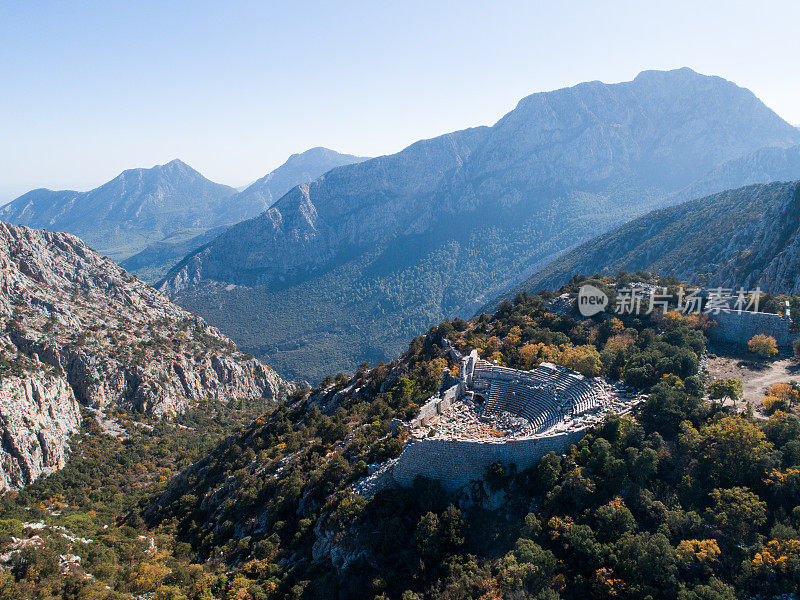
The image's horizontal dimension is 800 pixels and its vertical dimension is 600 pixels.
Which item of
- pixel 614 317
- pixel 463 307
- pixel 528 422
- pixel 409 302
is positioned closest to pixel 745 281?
pixel 614 317

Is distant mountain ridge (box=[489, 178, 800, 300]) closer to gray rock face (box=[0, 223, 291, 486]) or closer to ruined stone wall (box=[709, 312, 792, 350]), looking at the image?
ruined stone wall (box=[709, 312, 792, 350])

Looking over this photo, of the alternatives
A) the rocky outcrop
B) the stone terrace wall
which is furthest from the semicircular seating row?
the rocky outcrop

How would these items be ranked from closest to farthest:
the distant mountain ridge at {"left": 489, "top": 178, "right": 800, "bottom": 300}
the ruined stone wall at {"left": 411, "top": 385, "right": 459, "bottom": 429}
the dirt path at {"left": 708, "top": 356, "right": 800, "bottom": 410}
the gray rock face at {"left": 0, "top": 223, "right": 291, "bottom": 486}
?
the ruined stone wall at {"left": 411, "top": 385, "right": 459, "bottom": 429} < the dirt path at {"left": 708, "top": 356, "right": 800, "bottom": 410} < the gray rock face at {"left": 0, "top": 223, "right": 291, "bottom": 486} < the distant mountain ridge at {"left": 489, "top": 178, "right": 800, "bottom": 300}

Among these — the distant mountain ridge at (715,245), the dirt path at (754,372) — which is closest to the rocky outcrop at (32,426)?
the dirt path at (754,372)

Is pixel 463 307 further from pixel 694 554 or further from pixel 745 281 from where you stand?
pixel 694 554

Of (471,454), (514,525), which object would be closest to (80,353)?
(471,454)

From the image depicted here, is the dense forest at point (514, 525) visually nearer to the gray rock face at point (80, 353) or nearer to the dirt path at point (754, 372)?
the dirt path at point (754, 372)
